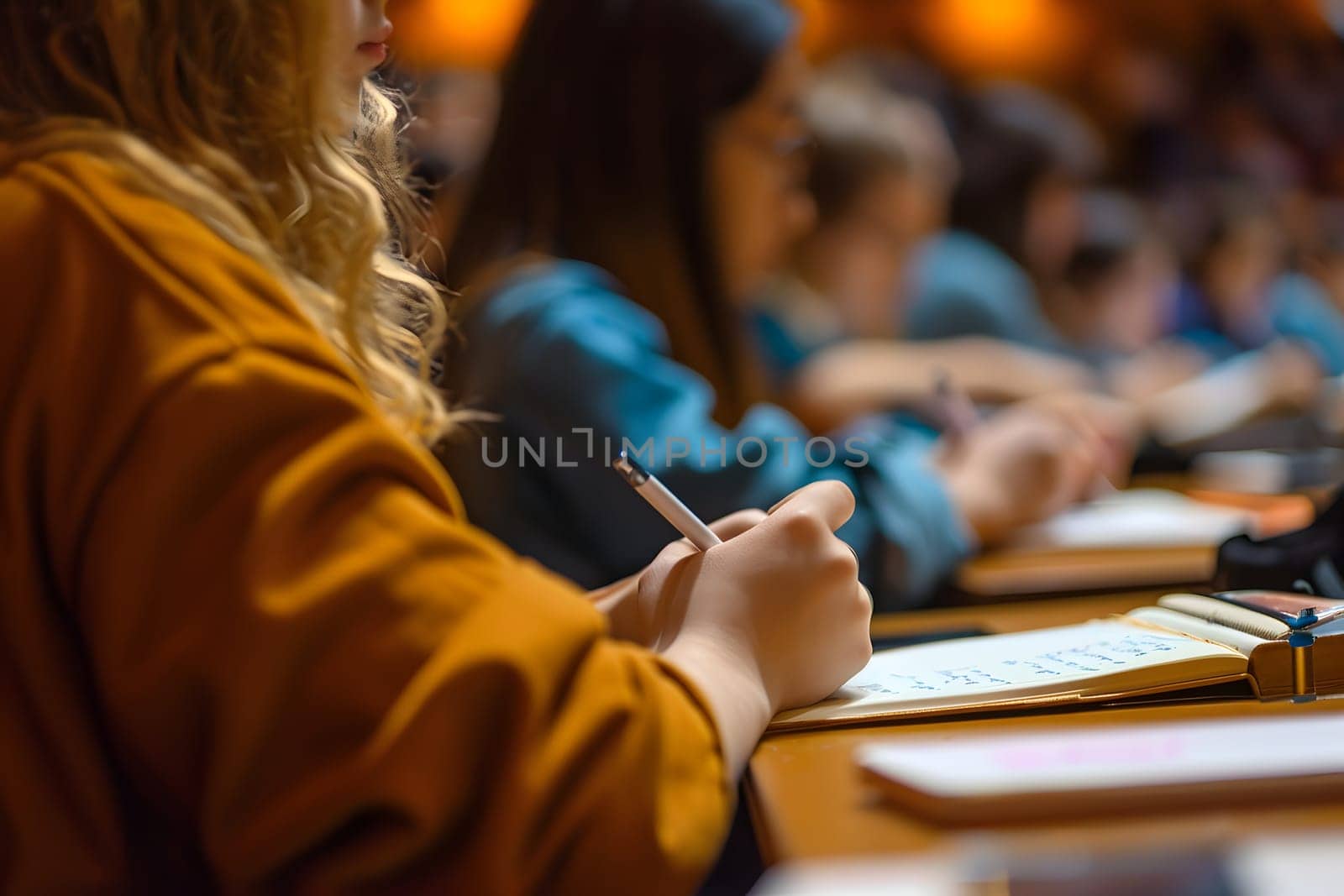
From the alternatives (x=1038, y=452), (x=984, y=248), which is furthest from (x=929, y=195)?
(x=1038, y=452)

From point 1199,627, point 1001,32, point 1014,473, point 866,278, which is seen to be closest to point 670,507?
point 1199,627

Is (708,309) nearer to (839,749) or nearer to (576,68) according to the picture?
(576,68)

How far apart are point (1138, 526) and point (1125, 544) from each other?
117 millimetres

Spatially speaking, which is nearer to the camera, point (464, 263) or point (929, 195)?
point (464, 263)

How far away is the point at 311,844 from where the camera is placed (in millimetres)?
434

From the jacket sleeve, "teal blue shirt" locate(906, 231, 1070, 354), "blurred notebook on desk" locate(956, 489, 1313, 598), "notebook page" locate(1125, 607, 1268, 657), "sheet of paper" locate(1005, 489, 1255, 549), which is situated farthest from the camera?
"teal blue shirt" locate(906, 231, 1070, 354)

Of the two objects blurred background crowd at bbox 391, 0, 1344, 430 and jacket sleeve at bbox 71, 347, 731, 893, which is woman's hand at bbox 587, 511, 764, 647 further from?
blurred background crowd at bbox 391, 0, 1344, 430

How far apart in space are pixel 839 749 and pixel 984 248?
9.17ft

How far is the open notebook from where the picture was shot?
625 mm

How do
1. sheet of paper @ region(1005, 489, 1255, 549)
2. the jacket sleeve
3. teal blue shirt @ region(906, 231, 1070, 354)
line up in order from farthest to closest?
teal blue shirt @ region(906, 231, 1070, 354)
sheet of paper @ region(1005, 489, 1255, 549)
the jacket sleeve

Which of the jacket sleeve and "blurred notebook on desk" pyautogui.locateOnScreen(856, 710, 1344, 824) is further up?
the jacket sleeve

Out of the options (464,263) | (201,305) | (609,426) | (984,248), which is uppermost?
(201,305)

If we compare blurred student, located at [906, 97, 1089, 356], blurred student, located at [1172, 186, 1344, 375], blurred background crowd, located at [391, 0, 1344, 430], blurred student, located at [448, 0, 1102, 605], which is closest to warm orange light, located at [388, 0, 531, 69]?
blurred background crowd, located at [391, 0, 1344, 430]

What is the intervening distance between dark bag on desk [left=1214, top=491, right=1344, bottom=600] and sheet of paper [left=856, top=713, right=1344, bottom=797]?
0.28m
